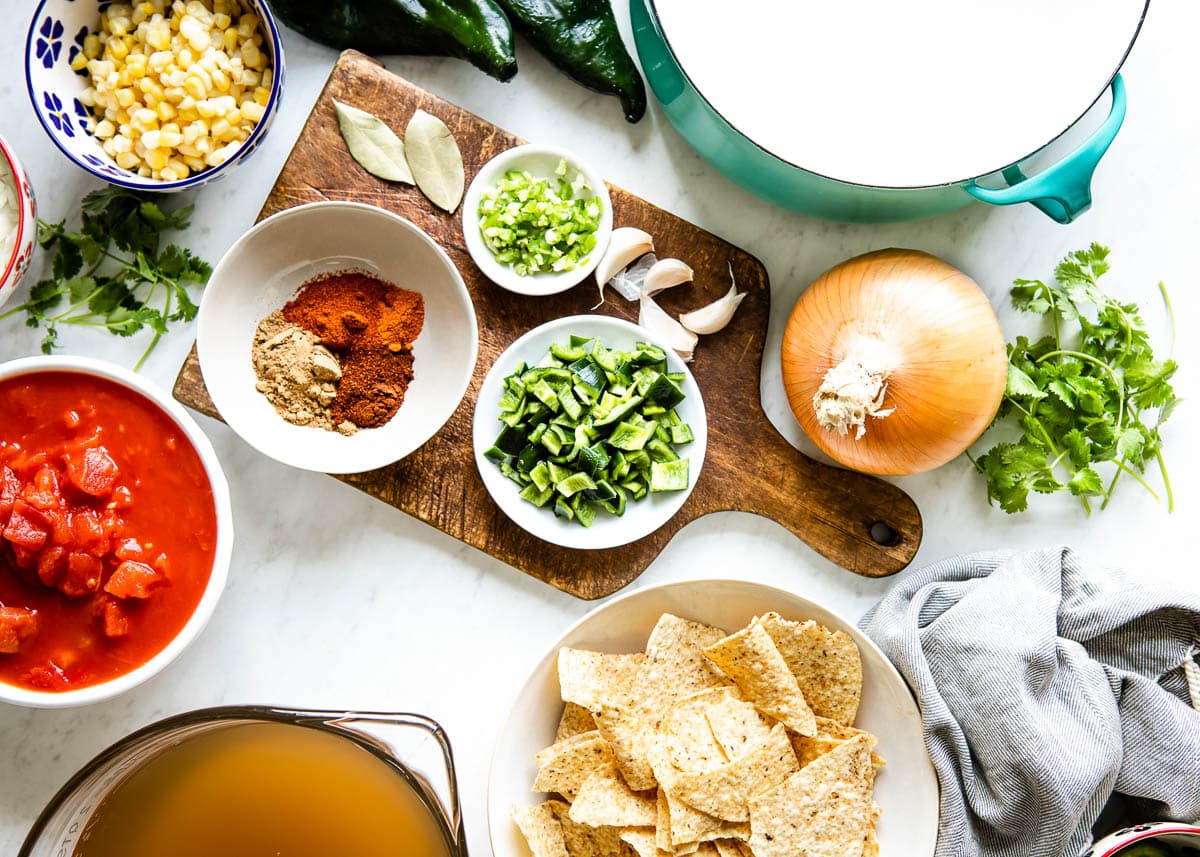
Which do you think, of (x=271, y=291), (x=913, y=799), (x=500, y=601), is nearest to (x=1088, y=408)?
(x=913, y=799)

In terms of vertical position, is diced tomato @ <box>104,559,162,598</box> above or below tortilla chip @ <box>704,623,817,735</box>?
below

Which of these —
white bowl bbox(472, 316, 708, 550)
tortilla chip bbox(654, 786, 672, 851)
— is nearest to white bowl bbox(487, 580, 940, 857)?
white bowl bbox(472, 316, 708, 550)

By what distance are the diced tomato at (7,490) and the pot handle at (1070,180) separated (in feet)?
5.82

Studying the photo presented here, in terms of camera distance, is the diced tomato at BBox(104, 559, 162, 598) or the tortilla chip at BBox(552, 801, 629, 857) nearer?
the diced tomato at BBox(104, 559, 162, 598)

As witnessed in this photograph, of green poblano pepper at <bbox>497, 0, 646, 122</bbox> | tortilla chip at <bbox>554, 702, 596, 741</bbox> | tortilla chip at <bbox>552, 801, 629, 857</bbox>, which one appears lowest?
tortilla chip at <bbox>552, 801, 629, 857</bbox>

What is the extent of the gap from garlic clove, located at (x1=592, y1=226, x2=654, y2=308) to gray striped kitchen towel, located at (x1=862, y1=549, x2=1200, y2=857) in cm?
89

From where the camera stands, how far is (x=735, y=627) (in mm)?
1969

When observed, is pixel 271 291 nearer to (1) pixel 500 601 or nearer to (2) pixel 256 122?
(2) pixel 256 122

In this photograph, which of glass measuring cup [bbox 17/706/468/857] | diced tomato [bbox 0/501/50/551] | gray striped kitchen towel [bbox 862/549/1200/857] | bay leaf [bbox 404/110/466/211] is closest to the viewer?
glass measuring cup [bbox 17/706/468/857]

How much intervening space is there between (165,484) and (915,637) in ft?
4.76

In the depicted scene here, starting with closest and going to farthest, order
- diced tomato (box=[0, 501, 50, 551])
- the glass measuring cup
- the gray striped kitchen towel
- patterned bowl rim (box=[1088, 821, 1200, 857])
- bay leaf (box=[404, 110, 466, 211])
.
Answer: the glass measuring cup < diced tomato (box=[0, 501, 50, 551]) < patterned bowl rim (box=[1088, 821, 1200, 857]) < the gray striped kitchen towel < bay leaf (box=[404, 110, 466, 211])

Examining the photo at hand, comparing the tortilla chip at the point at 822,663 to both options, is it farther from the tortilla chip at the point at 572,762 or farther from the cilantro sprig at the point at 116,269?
the cilantro sprig at the point at 116,269

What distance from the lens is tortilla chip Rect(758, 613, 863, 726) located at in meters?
1.83

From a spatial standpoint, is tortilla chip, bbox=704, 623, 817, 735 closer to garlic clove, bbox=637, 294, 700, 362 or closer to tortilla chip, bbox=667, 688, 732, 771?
tortilla chip, bbox=667, 688, 732, 771
